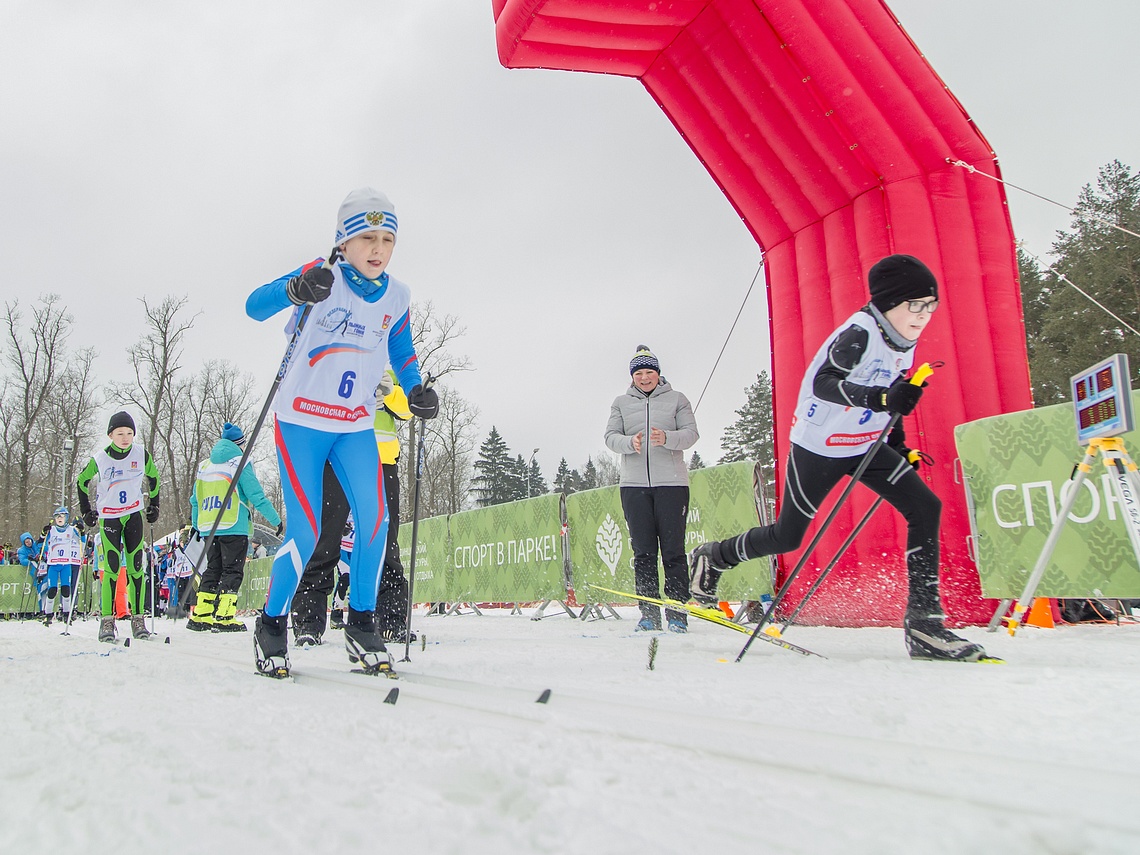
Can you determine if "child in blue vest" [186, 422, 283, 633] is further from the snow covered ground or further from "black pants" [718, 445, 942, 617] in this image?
"black pants" [718, 445, 942, 617]

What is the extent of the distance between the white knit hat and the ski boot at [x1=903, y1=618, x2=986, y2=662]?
2.80 m

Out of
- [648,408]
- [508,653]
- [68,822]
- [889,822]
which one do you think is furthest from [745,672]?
[648,408]

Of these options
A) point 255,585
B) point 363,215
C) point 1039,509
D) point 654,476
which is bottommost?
point 255,585

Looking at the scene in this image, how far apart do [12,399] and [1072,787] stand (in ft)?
115

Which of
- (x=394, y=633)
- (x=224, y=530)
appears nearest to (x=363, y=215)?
(x=394, y=633)

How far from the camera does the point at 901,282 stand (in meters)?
3.07

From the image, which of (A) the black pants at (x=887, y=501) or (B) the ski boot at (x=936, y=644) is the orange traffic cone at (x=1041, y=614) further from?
(B) the ski boot at (x=936, y=644)

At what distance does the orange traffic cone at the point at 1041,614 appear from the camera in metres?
4.74

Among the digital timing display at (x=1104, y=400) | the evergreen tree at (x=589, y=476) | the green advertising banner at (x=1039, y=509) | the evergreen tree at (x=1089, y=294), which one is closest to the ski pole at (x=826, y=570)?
the digital timing display at (x=1104, y=400)

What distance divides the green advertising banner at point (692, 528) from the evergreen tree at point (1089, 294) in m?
17.2

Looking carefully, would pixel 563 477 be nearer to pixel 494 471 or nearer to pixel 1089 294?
pixel 494 471

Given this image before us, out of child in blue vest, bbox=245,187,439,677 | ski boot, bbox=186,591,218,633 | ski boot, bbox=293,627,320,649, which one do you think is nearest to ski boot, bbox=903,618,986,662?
child in blue vest, bbox=245,187,439,677

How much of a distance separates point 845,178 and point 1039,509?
10.0 ft

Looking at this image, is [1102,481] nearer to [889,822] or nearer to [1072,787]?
[1072,787]
